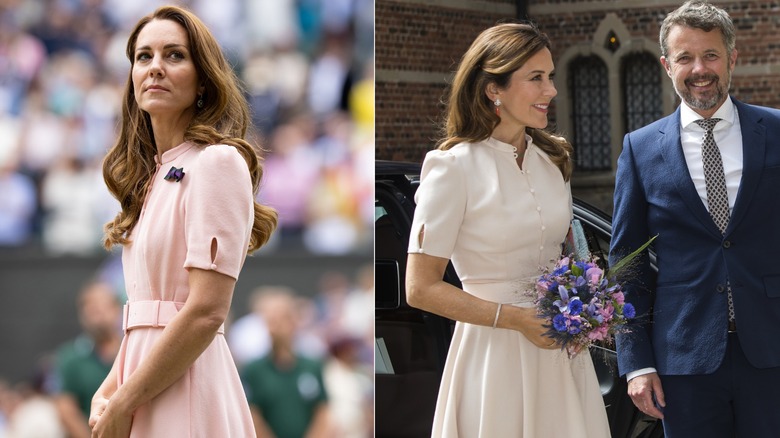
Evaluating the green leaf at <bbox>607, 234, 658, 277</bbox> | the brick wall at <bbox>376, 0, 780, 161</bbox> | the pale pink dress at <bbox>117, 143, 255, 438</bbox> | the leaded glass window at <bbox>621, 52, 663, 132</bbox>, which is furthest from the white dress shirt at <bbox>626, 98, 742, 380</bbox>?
the leaded glass window at <bbox>621, 52, 663, 132</bbox>

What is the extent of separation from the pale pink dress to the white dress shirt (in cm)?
140

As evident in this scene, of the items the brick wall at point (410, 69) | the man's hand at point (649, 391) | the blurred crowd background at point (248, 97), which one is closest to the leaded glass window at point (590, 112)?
the brick wall at point (410, 69)

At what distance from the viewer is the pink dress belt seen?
236cm

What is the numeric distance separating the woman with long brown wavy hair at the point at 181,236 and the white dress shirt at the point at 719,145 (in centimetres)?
135

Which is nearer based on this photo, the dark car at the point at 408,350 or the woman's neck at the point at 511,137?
the woman's neck at the point at 511,137

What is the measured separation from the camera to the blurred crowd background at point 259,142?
6398mm

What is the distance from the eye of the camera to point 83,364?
618 centimetres

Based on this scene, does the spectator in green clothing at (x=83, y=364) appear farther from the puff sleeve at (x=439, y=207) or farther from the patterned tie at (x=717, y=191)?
the patterned tie at (x=717, y=191)

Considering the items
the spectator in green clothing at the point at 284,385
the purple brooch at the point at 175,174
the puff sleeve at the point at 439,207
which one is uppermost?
the purple brooch at the point at 175,174

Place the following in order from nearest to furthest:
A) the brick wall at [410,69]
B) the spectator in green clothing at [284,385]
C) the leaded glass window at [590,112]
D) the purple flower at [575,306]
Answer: the purple flower at [575,306]
the spectator in green clothing at [284,385]
the brick wall at [410,69]
the leaded glass window at [590,112]

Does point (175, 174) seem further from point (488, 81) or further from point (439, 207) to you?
point (488, 81)

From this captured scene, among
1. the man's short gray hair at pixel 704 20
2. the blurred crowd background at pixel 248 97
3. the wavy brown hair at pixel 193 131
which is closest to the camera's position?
the wavy brown hair at pixel 193 131

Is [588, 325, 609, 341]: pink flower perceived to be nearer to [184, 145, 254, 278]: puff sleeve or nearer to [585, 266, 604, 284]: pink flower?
[585, 266, 604, 284]: pink flower

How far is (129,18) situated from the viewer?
7375 millimetres
